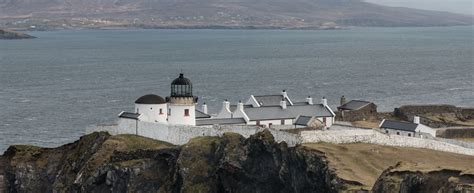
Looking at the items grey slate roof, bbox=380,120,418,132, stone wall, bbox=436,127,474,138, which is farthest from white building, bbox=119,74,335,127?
stone wall, bbox=436,127,474,138

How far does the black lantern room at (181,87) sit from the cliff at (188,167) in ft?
15.8

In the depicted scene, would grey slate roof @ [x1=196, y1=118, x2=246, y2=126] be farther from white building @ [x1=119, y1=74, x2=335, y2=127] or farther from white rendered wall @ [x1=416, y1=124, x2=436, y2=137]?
white rendered wall @ [x1=416, y1=124, x2=436, y2=137]

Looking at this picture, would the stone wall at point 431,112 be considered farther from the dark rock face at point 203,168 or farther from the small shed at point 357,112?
the dark rock face at point 203,168

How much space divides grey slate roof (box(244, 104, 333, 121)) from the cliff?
8.74 m

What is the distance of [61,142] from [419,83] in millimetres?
77912

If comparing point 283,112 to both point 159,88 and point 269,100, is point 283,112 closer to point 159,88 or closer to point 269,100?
point 269,100

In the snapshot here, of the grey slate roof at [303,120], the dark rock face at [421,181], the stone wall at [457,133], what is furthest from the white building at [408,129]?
the dark rock face at [421,181]

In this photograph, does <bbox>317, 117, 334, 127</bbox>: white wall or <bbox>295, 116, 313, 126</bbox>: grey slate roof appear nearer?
<bbox>295, 116, 313, 126</bbox>: grey slate roof

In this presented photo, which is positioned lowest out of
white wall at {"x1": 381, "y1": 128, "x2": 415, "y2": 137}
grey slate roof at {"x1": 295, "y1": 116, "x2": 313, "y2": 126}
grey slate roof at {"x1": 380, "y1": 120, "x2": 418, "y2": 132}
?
white wall at {"x1": 381, "y1": 128, "x2": 415, "y2": 137}

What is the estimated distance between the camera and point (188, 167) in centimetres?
6519

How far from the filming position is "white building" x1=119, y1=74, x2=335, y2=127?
73.2 metres

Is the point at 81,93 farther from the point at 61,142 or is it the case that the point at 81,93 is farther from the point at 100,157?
the point at 100,157

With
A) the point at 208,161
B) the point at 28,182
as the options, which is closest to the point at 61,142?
the point at 28,182

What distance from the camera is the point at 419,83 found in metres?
155
